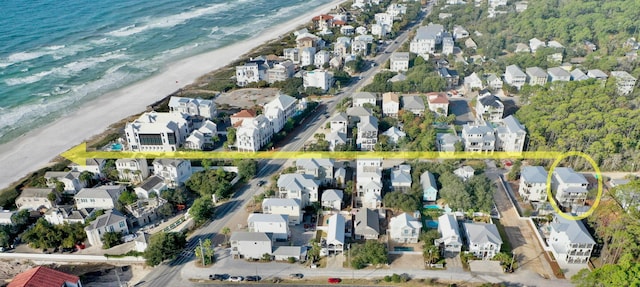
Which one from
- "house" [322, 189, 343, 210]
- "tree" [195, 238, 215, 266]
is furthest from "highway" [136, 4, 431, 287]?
"house" [322, 189, 343, 210]

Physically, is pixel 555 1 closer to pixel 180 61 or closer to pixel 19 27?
pixel 180 61

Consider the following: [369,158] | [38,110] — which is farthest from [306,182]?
[38,110]

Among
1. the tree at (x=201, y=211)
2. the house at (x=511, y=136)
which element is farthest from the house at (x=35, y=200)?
the house at (x=511, y=136)

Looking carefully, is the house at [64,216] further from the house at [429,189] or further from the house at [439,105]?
the house at [439,105]

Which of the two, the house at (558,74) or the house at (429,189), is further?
the house at (558,74)

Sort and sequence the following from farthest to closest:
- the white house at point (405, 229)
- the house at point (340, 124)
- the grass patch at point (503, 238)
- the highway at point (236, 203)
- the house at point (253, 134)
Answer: the house at point (340, 124) → the house at point (253, 134) → the white house at point (405, 229) → the grass patch at point (503, 238) → the highway at point (236, 203)
